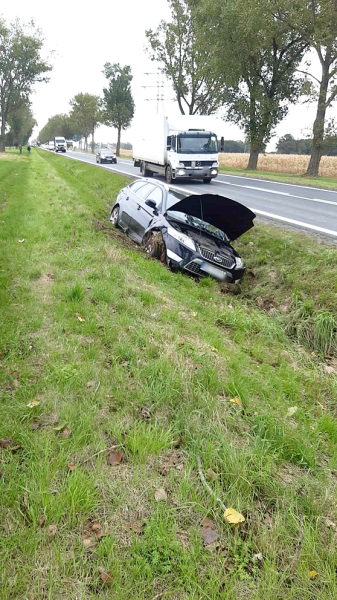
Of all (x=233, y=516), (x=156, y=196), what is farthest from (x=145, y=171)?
(x=233, y=516)

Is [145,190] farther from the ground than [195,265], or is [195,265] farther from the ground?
[145,190]

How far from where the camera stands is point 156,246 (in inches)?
312

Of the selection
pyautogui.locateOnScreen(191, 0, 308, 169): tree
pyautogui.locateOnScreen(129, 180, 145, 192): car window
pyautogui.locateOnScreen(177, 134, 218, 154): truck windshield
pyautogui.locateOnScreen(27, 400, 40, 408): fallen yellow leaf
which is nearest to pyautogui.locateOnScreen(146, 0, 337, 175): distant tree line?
pyautogui.locateOnScreen(191, 0, 308, 169): tree

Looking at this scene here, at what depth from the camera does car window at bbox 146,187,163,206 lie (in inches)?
345

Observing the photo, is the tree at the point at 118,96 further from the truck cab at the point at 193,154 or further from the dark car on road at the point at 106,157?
the truck cab at the point at 193,154

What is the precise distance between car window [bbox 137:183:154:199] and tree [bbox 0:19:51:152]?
4645 cm

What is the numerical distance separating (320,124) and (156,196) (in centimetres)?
2026

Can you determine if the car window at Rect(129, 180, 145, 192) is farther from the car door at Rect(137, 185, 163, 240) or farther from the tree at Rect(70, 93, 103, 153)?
the tree at Rect(70, 93, 103, 153)

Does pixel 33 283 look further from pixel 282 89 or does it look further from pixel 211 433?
pixel 282 89

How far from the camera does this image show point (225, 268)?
726cm

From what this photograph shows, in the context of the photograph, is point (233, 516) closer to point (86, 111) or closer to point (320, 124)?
point (320, 124)

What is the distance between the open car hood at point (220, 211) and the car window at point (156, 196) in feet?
2.87

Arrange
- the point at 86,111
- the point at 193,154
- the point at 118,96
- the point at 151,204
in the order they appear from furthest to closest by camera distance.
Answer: the point at 86,111, the point at 118,96, the point at 193,154, the point at 151,204

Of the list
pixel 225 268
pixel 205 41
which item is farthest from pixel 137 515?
pixel 205 41
